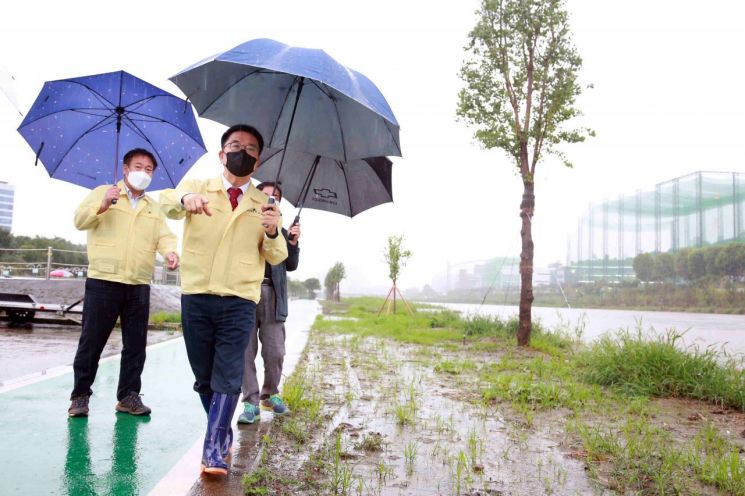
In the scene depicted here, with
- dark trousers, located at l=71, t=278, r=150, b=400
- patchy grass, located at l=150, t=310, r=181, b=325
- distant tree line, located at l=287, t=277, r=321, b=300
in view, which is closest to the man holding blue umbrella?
dark trousers, located at l=71, t=278, r=150, b=400

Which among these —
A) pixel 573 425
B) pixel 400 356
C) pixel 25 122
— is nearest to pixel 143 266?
pixel 25 122

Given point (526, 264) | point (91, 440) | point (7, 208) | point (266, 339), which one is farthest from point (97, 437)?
point (7, 208)

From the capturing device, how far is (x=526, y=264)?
10664 millimetres

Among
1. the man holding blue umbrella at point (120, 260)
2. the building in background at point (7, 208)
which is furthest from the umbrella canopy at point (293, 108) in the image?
the building in background at point (7, 208)

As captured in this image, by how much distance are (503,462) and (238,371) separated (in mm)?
1805

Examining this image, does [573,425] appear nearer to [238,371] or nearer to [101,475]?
[238,371]

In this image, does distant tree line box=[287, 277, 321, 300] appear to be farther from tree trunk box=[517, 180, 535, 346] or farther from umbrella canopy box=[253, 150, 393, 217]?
umbrella canopy box=[253, 150, 393, 217]

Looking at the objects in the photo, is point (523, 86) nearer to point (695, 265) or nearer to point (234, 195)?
point (234, 195)

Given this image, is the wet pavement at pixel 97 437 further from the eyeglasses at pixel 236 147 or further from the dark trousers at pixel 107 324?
the eyeglasses at pixel 236 147

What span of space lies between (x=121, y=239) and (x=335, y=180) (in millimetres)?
1642

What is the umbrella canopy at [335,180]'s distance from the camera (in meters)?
4.21

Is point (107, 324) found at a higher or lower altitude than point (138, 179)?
lower

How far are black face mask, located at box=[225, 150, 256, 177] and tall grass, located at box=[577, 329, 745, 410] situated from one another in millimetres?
4983

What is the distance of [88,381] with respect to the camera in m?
4.12
